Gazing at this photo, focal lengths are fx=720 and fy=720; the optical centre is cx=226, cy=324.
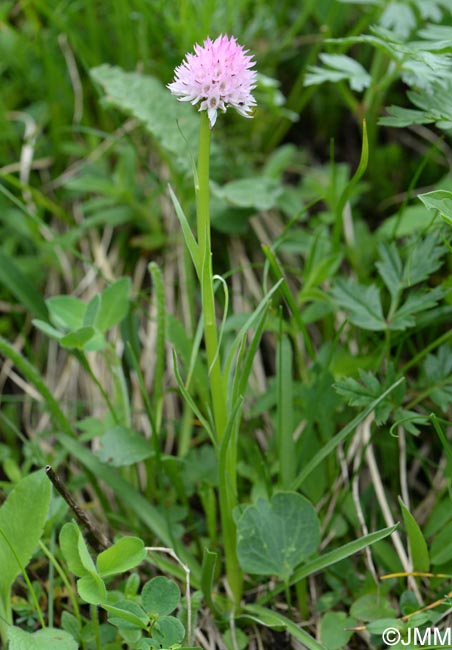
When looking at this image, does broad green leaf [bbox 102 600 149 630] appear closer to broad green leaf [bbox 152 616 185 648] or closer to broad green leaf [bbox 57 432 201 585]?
broad green leaf [bbox 152 616 185 648]

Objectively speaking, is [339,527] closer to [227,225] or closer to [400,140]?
[227,225]

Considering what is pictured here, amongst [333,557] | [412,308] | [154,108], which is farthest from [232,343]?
[154,108]

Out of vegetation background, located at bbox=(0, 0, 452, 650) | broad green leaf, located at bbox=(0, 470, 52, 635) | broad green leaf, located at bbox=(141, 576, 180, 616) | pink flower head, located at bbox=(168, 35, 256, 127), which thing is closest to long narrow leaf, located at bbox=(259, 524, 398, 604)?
vegetation background, located at bbox=(0, 0, 452, 650)

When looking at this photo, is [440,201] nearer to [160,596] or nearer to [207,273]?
[207,273]

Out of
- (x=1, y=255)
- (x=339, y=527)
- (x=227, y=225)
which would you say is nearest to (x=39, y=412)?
(x=1, y=255)

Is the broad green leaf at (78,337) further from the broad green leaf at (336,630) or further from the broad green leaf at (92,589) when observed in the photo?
the broad green leaf at (336,630)

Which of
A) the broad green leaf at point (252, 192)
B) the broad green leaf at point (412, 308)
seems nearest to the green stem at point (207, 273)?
the broad green leaf at point (412, 308)
